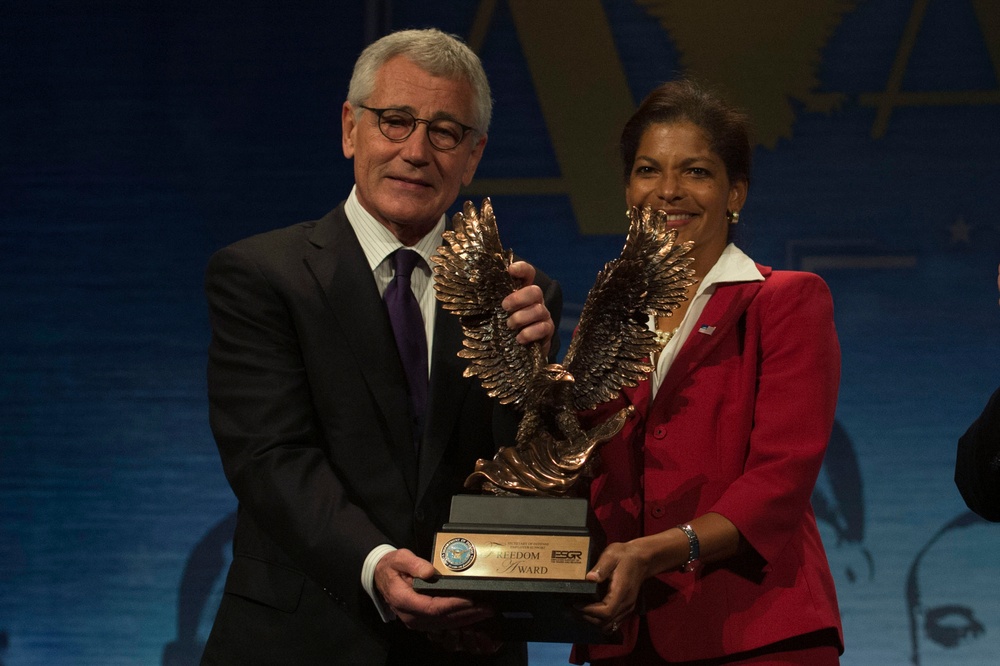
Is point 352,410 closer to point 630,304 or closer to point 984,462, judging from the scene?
point 630,304

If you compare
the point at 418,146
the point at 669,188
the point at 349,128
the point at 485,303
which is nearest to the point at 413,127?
the point at 418,146

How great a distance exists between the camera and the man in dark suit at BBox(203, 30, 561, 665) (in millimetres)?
1721

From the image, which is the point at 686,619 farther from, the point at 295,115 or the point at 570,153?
the point at 295,115

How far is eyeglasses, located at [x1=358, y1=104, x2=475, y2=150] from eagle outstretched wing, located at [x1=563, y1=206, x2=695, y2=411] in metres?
0.39

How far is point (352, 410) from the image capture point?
5.87 ft

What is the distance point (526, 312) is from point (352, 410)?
334mm

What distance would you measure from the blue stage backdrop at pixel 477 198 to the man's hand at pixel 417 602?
5.78ft

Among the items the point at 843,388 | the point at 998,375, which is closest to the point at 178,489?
the point at 843,388

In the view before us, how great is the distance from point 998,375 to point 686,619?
1.89 meters

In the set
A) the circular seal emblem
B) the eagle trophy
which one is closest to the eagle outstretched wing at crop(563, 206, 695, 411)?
the eagle trophy

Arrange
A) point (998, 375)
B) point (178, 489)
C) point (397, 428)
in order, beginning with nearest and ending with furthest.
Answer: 1. point (397, 428)
2. point (998, 375)
3. point (178, 489)

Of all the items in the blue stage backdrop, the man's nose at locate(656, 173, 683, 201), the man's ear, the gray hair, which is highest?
the gray hair

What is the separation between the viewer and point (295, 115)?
339 cm

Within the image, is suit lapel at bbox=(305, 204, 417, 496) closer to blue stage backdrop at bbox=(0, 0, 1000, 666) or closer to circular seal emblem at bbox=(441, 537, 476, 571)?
circular seal emblem at bbox=(441, 537, 476, 571)
